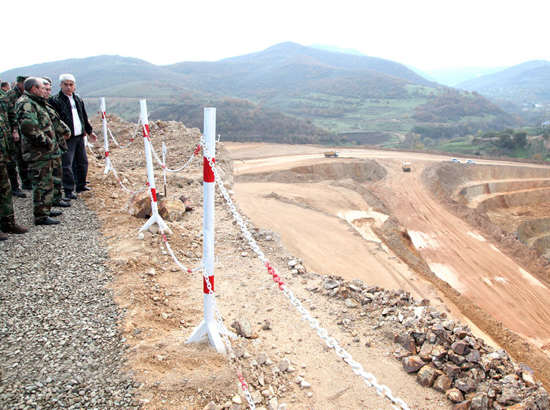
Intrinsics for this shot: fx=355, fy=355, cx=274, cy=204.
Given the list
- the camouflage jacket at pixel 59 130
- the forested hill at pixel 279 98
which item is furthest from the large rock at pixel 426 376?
the forested hill at pixel 279 98

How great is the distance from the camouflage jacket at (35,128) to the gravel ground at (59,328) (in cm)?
122

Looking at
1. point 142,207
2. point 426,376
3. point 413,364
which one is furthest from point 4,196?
point 426,376

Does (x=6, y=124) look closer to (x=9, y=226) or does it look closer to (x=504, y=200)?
(x=9, y=226)

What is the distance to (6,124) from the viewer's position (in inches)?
233

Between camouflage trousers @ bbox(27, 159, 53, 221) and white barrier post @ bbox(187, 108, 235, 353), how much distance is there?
12.5 ft

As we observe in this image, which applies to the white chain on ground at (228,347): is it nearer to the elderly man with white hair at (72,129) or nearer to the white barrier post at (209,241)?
the white barrier post at (209,241)

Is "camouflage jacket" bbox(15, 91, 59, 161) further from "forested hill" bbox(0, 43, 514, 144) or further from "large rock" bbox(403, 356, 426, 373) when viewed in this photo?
"forested hill" bbox(0, 43, 514, 144)

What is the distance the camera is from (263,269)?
5.46 m

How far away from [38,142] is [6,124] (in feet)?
4.25

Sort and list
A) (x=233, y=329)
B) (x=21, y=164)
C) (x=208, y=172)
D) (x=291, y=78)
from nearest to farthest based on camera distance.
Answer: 1. (x=208, y=172)
2. (x=233, y=329)
3. (x=21, y=164)
4. (x=291, y=78)

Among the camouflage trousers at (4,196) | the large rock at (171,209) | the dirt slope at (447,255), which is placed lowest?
the dirt slope at (447,255)

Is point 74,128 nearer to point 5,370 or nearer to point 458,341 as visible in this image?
point 5,370

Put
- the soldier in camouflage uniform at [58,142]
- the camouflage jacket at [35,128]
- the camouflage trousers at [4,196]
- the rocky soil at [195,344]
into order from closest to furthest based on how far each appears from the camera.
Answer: the rocky soil at [195,344]
the camouflage trousers at [4,196]
the camouflage jacket at [35,128]
the soldier in camouflage uniform at [58,142]

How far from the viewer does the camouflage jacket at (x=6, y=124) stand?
18.1 feet
